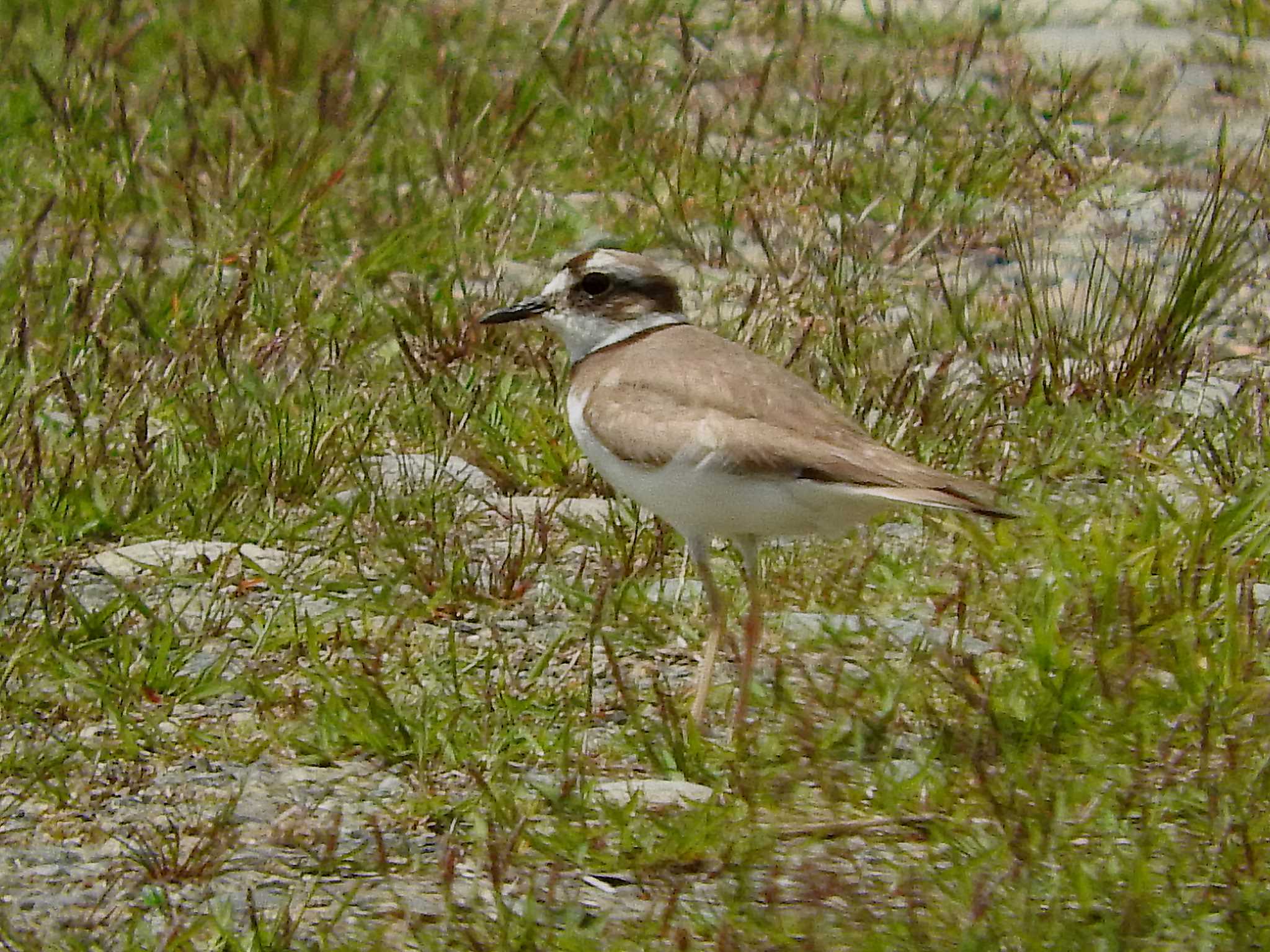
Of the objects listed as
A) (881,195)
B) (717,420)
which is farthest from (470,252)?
(717,420)

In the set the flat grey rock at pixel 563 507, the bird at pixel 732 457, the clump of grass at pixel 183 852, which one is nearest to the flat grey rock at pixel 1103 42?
the flat grey rock at pixel 563 507

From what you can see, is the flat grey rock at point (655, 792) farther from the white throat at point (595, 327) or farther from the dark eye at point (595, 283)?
the dark eye at point (595, 283)

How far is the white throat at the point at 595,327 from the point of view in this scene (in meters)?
4.86

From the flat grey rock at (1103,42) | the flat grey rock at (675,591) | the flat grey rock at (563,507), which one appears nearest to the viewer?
the flat grey rock at (675,591)

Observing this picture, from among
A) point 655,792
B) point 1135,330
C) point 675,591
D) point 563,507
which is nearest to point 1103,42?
point 1135,330

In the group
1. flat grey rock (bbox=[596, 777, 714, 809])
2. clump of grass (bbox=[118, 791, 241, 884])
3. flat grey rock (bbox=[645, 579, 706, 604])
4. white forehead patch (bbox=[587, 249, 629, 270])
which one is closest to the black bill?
white forehead patch (bbox=[587, 249, 629, 270])

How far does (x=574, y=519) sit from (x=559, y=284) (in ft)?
1.80

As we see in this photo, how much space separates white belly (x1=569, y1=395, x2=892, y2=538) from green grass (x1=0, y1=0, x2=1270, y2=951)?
276 mm

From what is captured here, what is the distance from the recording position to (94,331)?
537 centimetres

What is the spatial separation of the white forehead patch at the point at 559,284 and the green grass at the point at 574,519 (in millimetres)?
509

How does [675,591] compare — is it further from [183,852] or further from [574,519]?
[183,852]

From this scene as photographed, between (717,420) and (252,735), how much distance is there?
1.03 metres

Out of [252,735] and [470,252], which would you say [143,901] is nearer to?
[252,735]

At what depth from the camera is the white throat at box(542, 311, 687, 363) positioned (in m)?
4.86
